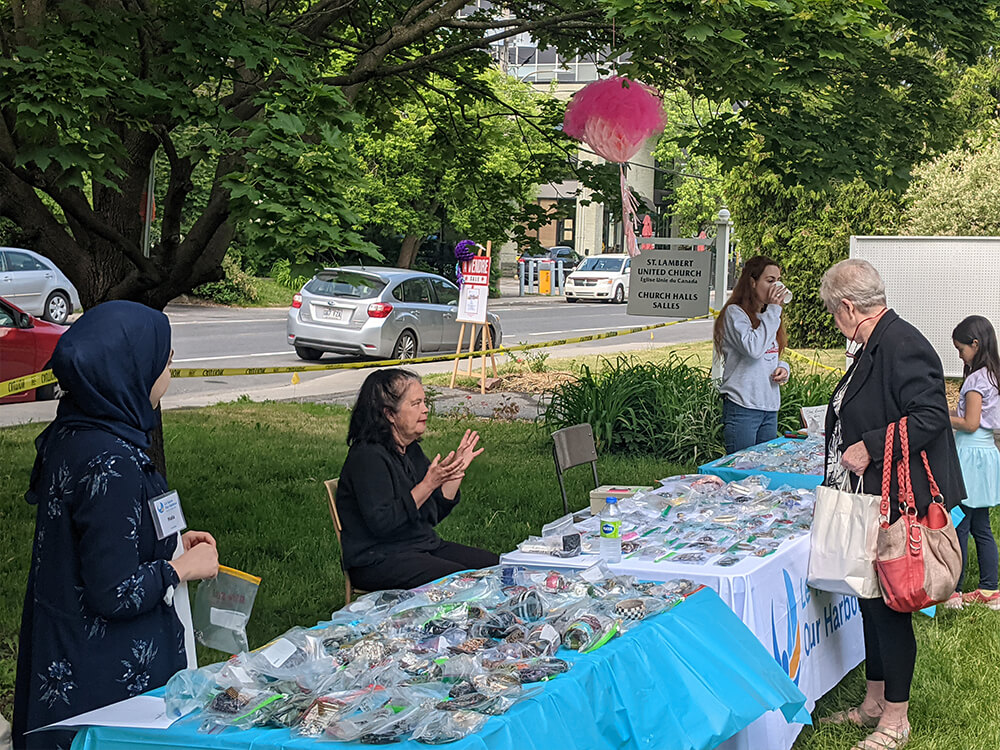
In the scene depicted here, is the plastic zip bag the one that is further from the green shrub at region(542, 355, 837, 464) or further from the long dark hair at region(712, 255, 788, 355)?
the green shrub at region(542, 355, 837, 464)

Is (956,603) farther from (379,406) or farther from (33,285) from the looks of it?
(33,285)

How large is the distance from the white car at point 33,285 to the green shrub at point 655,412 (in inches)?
546

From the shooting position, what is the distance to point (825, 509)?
14.7 ft

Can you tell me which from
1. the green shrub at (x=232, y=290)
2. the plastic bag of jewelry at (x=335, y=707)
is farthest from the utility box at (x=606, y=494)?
the green shrub at (x=232, y=290)

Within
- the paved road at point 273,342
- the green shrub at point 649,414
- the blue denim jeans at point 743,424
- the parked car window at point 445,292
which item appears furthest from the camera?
the parked car window at point 445,292

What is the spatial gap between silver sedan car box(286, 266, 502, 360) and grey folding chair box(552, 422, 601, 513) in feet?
36.3

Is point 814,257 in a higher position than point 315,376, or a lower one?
higher

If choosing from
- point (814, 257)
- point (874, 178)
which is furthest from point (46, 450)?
point (814, 257)

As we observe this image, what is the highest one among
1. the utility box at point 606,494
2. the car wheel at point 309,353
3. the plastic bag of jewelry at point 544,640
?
the plastic bag of jewelry at point 544,640

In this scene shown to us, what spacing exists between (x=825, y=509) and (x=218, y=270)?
3888 mm

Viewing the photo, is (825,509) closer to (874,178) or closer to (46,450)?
(46,450)

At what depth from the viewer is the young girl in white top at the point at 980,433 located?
20.8 ft

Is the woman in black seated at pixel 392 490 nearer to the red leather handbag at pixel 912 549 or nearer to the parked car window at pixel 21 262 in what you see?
the red leather handbag at pixel 912 549

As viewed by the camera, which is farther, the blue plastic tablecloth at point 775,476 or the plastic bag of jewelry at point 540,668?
the blue plastic tablecloth at point 775,476
